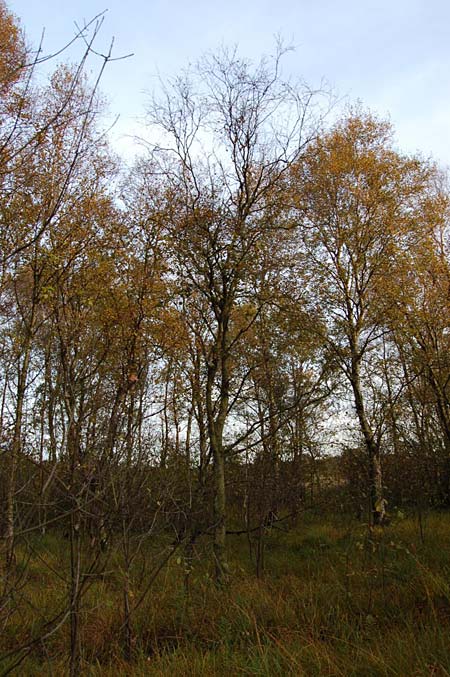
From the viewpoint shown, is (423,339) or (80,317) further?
(423,339)

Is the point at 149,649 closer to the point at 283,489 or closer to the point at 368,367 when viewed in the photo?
the point at 283,489

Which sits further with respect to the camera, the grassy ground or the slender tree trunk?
the slender tree trunk

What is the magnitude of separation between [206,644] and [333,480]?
Result: 1061cm

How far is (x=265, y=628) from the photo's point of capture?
5117mm

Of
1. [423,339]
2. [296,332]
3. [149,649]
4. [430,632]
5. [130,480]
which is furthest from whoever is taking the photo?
[423,339]

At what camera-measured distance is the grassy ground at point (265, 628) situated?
12.7 ft

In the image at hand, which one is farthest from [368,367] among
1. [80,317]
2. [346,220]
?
[80,317]

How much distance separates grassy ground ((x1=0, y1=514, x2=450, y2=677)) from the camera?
3.88 m

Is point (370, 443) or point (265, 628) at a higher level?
point (370, 443)

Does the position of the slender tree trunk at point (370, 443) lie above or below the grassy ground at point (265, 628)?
above

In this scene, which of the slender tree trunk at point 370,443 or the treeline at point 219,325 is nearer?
the treeline at point 219,325

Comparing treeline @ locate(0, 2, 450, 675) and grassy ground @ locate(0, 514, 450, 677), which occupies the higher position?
treeline @ locate(0, 2, 450, 675)

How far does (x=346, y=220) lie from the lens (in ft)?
43.0

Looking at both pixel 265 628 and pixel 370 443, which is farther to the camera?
pixel 370 443
